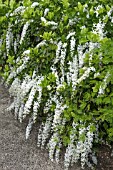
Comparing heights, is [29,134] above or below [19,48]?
below

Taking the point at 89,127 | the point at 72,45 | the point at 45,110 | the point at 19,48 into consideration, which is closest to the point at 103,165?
the point at 89,127

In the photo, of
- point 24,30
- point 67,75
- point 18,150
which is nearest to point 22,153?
point 18,150

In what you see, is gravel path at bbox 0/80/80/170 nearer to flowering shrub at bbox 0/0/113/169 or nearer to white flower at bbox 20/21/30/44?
flowering shrub at bbox 0/0/113/169

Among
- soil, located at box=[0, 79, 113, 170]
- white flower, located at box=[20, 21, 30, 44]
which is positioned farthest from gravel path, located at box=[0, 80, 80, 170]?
white flower, located at box=[20, 21, 30, 44]

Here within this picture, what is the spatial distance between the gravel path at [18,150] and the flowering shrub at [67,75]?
10 cm

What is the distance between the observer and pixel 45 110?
4.44 metres

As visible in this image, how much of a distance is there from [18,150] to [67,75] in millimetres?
1010

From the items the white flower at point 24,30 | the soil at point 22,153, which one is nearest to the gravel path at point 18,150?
the soil at point 22,153

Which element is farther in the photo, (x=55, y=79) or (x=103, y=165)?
(x=103, y=165)

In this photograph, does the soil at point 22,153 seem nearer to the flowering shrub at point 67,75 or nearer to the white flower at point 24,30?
the flowering shrub at point 67,75

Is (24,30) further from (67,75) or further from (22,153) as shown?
(22,153)

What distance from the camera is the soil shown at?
14.7 feet

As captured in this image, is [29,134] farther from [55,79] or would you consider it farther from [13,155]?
[55,79]

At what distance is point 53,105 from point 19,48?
1.01 metres
